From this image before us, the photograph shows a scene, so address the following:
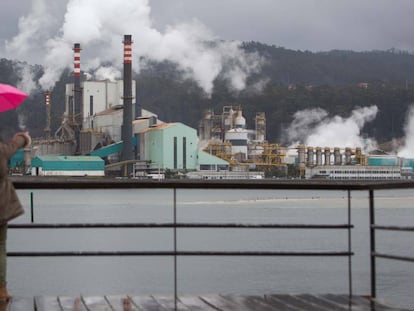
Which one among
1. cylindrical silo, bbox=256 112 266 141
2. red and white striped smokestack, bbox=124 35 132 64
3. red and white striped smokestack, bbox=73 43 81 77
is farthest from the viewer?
cylindrical silo, bbox=256 112 266 141

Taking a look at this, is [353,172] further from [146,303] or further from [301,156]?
[146,303]

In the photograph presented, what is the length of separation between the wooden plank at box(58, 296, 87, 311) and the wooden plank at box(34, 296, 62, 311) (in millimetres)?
20

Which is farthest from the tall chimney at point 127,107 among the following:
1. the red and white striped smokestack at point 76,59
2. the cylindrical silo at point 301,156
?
the cylindrical silo at point 301,156

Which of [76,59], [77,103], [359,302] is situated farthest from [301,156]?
[359,302]

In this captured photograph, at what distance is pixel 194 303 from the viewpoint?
375 centimetres

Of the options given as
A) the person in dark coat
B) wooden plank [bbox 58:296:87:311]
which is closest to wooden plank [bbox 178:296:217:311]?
wooden plank [bbox 58:296:87:311]

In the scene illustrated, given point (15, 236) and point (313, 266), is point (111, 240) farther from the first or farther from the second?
point (313, 266)

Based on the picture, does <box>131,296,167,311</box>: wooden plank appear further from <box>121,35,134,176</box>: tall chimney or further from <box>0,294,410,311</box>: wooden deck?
<box>121,35,134,176</box>: tall chimney

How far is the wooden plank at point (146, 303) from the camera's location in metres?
3.63

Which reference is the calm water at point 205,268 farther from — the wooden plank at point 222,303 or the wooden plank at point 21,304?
the wooden plank at point 21,304

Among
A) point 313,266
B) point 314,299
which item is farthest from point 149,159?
point 314,299

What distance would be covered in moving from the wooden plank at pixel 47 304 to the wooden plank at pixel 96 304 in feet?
0.39

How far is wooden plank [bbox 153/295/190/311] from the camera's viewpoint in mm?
3650

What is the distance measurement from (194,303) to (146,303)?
198 millimetres
